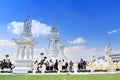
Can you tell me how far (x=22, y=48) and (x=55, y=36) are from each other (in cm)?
1662

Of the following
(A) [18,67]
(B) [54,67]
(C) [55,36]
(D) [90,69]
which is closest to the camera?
(D) [90,69]

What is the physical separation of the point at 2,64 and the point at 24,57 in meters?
4.25

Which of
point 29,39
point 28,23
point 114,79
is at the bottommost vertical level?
point 114,79

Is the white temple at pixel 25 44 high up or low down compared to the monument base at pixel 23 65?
up

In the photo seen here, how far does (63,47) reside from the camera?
64375mm

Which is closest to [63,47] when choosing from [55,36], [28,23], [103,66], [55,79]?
[55,36]

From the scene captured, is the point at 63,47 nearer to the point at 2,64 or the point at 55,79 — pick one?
the point at 2,64

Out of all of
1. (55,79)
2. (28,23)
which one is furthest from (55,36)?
(55,79)

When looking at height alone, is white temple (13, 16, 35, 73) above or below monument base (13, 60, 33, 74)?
above

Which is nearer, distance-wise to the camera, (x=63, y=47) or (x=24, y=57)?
(x=24, y=57)

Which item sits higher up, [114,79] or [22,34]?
[22,34]

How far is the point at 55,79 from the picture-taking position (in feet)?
79.4

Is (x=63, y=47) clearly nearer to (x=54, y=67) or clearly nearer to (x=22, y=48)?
(x=22, y=48)

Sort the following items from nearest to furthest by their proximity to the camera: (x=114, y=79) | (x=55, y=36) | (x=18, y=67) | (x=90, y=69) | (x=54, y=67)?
1. (x=114, y=79)
2. (x=90, y=69)
3. (x=54, y=67)
4. (x=18, y=67)
5. (x=55, y=36)
